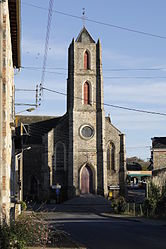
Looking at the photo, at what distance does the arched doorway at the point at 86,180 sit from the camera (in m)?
52.3

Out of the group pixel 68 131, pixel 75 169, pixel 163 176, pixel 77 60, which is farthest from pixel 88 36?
pixel 163 176

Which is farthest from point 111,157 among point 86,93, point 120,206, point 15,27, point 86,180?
point 15,27

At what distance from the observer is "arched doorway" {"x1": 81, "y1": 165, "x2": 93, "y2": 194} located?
5234 cm

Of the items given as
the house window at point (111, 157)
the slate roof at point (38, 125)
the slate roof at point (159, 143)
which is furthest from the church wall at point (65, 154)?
the slate roof at point (159, 143)

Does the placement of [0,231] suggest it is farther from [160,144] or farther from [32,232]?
[160,144]

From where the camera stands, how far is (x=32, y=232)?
43.3 feet

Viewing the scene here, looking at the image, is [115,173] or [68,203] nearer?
[68,203]

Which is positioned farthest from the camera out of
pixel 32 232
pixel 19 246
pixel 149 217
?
pixel 149 217

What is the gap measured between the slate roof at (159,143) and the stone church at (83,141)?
16.1 metres

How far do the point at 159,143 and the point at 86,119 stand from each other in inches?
794

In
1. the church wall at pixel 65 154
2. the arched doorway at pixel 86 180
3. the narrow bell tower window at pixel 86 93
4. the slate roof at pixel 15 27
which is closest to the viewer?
the slate roof at pixel 15 27

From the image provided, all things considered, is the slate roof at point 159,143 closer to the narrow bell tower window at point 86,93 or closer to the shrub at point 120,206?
the narrow bell tower window at point 86,93

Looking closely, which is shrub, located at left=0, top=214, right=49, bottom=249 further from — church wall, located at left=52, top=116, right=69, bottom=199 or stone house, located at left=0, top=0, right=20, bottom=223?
church wall, located at left=52, top=116, right=69, bottom=199

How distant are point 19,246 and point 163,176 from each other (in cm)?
2294
